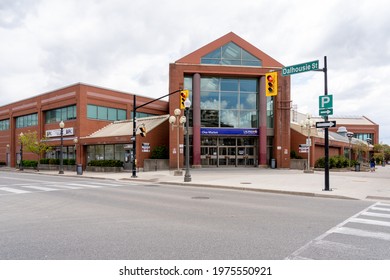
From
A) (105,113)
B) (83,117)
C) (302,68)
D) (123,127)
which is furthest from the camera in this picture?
(105,113)

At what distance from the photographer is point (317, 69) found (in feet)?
50.1

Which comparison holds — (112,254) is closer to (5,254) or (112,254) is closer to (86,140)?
(5,254)

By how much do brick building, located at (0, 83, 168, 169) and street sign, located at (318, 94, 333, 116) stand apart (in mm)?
21513

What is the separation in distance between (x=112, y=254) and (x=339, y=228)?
208 inches

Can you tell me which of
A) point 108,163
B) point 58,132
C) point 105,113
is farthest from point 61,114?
point 108,163

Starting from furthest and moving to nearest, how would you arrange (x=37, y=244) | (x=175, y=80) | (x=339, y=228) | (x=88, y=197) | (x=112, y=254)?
(x=175, y=80)
(x=88, y=197)
(x=339, y=228)
(x=37, y=244)
(x=112, y=254)

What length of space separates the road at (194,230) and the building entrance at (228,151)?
24.4 metres

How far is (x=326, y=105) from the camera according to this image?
15117 millimetres

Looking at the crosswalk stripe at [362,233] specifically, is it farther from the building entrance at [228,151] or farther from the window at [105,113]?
the window at [105,113]

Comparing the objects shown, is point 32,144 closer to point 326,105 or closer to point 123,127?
point 123,127

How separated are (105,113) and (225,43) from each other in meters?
18.2

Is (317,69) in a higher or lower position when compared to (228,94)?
lower
